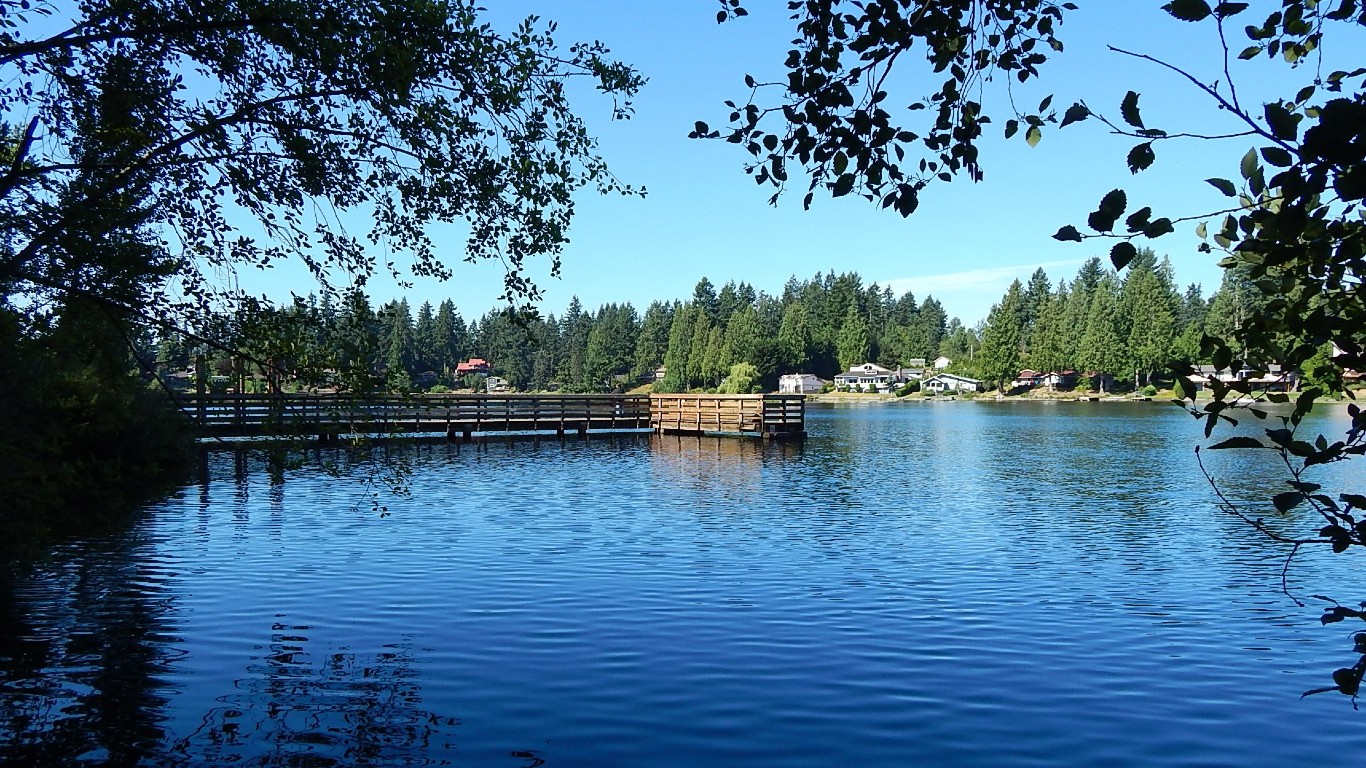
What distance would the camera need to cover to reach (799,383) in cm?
16288

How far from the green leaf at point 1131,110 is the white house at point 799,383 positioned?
512ft

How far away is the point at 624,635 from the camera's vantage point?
11.5 m

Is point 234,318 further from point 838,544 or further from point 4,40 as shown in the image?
point 838,544

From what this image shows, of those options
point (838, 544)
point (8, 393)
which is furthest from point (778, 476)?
point (8, 393)

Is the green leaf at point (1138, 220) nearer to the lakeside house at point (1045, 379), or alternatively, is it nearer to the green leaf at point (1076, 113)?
the green leaf at point (1076, 113)

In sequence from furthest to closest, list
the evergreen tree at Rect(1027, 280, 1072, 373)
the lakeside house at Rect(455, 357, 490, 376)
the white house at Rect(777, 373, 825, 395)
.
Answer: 1. the lakeside house at Rect(455, 357, 490, 376)
2. the white house at Rect(777, 373, 825, 395)
3. the evergreen tree at Rect(1027, 280, 1072, 373)

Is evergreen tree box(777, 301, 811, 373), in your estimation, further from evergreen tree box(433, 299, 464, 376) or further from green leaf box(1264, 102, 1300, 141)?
green leaf box(1264, 102, 1300, 141)

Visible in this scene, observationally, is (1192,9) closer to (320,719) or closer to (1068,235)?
(1068,235)

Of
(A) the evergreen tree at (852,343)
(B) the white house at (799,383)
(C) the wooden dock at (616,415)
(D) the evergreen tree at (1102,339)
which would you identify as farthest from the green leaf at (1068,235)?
(A) the evergreen tree at (852,343)

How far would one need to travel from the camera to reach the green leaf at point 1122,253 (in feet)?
11.5

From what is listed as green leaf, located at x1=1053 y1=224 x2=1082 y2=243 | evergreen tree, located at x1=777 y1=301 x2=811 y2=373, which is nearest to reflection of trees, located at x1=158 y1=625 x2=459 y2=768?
green leaf, located at x1=1053 y1=224 x2=1082 y2=243

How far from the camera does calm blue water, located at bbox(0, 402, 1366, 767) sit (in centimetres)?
810

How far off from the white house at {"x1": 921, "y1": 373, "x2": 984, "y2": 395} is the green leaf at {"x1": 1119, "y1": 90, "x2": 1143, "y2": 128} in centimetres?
15737

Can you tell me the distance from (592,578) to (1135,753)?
8474mm
